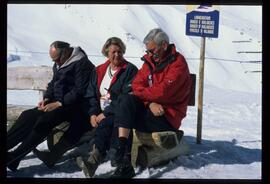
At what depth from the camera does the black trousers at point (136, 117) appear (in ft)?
16.4

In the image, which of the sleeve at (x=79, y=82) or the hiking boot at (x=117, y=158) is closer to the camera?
the hiking boot at (x=117, y=158)

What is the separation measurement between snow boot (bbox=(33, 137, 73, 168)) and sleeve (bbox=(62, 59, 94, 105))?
1.22 ft

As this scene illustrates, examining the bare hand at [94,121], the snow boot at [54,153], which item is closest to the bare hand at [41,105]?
the snow boot at [54,153]

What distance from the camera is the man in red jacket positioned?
5.03 m

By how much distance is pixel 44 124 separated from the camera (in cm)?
520

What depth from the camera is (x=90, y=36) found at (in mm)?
5555

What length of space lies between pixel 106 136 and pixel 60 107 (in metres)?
0.56

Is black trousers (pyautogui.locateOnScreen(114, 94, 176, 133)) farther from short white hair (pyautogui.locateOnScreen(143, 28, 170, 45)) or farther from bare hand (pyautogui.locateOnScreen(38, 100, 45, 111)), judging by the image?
bare hand (pyautogui.locateOnScreen(38, 100, 45, 111))

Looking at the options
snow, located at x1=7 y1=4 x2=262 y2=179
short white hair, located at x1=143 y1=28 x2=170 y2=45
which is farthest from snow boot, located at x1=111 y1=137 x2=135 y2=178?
short white hair, located at x1=143 y1=28 x2=170 y2=45

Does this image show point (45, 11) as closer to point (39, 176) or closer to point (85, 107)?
point (85, 107)

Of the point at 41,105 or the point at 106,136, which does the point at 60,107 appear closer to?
the point at 41,105

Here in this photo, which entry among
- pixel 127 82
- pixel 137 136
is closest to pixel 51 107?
pixel 127 82

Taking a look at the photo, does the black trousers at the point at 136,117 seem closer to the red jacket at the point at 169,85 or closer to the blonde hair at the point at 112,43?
the red jacket at the point at 169,85

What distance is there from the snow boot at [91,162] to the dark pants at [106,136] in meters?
0.04
